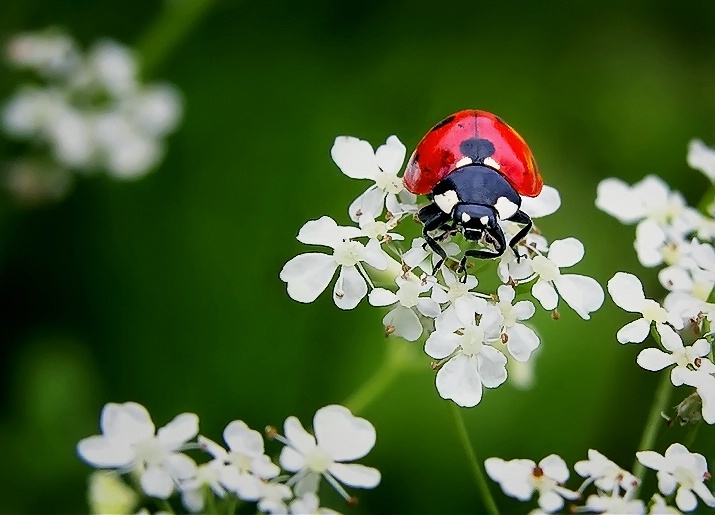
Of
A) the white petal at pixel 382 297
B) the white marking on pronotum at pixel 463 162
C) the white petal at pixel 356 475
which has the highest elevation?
the white marking on pronotum at pixel 463 162

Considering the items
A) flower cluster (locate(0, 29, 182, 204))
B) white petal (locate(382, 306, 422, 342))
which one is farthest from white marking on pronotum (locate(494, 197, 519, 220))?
flower cluster (locate(0, 29, 182, 204))

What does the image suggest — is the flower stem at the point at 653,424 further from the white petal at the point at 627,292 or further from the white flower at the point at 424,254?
the white flower at the point at 424,254

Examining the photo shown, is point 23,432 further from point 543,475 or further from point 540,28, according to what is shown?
point 540,28

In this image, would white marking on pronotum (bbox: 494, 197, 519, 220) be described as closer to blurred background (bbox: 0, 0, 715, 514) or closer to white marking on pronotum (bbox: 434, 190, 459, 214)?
white marking on pronotum (bbox: 434, 190, 459, 214)

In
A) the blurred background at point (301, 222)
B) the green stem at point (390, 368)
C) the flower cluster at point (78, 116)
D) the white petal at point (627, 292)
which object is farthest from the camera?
the flower cluster at point (78, 116)

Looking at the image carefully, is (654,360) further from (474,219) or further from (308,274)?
(308,274)

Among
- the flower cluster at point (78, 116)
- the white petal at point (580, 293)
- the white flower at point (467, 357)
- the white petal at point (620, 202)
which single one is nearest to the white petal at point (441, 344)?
the white flower at point (467, 357)

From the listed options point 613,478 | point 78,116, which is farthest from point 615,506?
point 78,116
